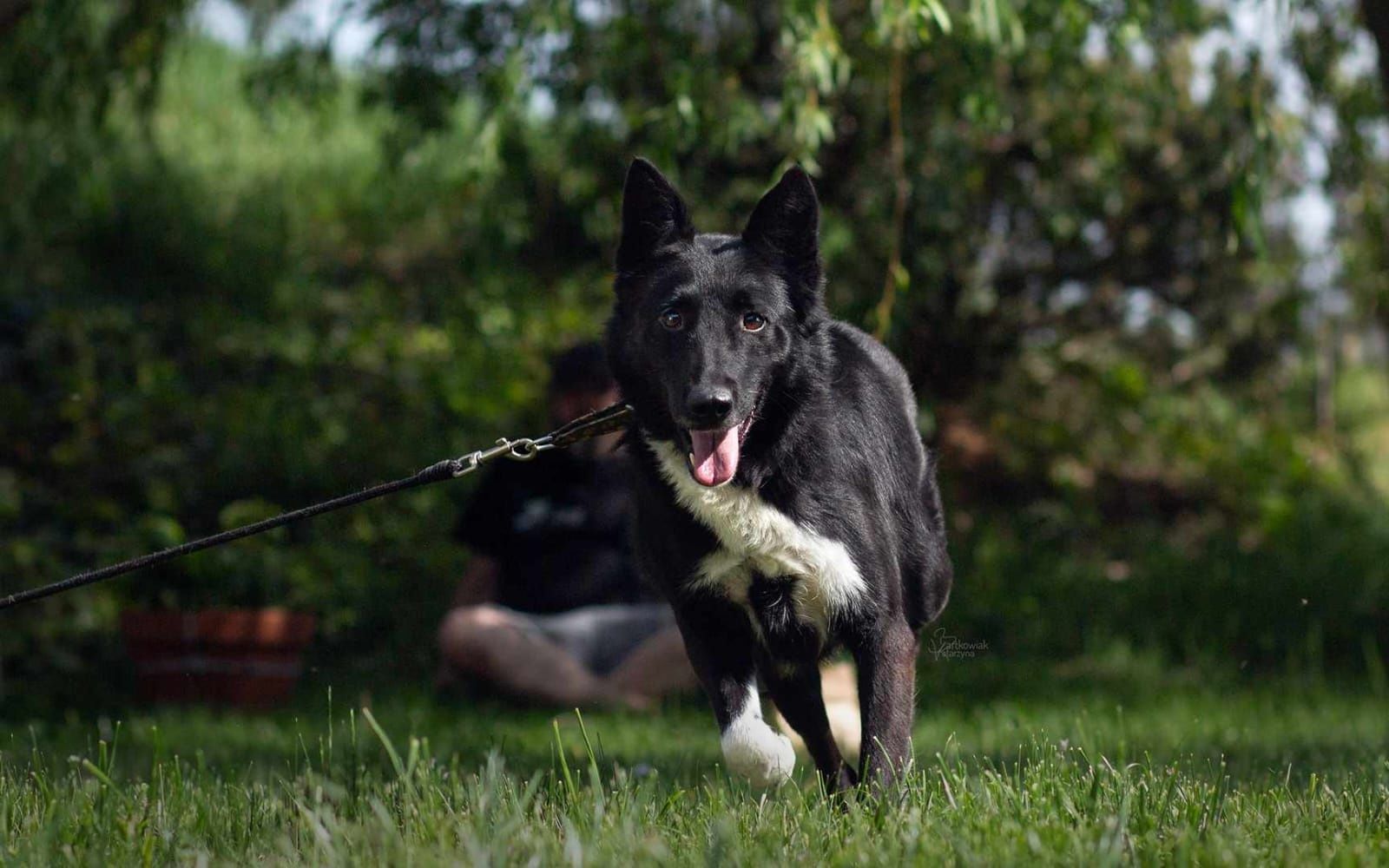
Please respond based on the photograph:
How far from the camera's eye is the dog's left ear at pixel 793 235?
10.4 feet

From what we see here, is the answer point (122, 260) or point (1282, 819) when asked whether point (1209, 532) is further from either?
point (122, 260)

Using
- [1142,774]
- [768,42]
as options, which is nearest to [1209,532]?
[768,42]

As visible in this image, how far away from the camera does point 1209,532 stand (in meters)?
8.87

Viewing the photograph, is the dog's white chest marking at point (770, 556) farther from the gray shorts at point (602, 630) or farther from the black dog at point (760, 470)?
the gray shorts at point (602, 630)

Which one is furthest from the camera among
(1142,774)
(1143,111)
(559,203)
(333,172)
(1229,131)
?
(333,172)

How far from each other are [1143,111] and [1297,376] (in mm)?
3280

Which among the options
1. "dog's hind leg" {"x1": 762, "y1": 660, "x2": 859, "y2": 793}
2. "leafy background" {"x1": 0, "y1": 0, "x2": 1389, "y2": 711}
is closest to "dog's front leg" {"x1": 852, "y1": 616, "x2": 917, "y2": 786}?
"dog's hind leg" {"x1": 762, "y1": 660, "x2": 859, "y2": 793}

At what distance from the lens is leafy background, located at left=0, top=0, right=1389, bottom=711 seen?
21.5 ft

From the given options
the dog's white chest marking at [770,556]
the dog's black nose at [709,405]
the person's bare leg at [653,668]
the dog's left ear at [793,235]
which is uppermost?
the dog's left ear at [793,235]

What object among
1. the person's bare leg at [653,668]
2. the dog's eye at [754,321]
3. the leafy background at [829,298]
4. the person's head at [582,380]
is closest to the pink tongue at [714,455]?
the dog's eye at [754,321]

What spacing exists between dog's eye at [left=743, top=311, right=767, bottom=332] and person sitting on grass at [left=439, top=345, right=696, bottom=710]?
113 inches

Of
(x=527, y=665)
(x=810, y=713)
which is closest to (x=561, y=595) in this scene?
(x=527, y=665)

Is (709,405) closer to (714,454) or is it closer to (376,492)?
(714,454)

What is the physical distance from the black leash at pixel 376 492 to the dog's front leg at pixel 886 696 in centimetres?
76
